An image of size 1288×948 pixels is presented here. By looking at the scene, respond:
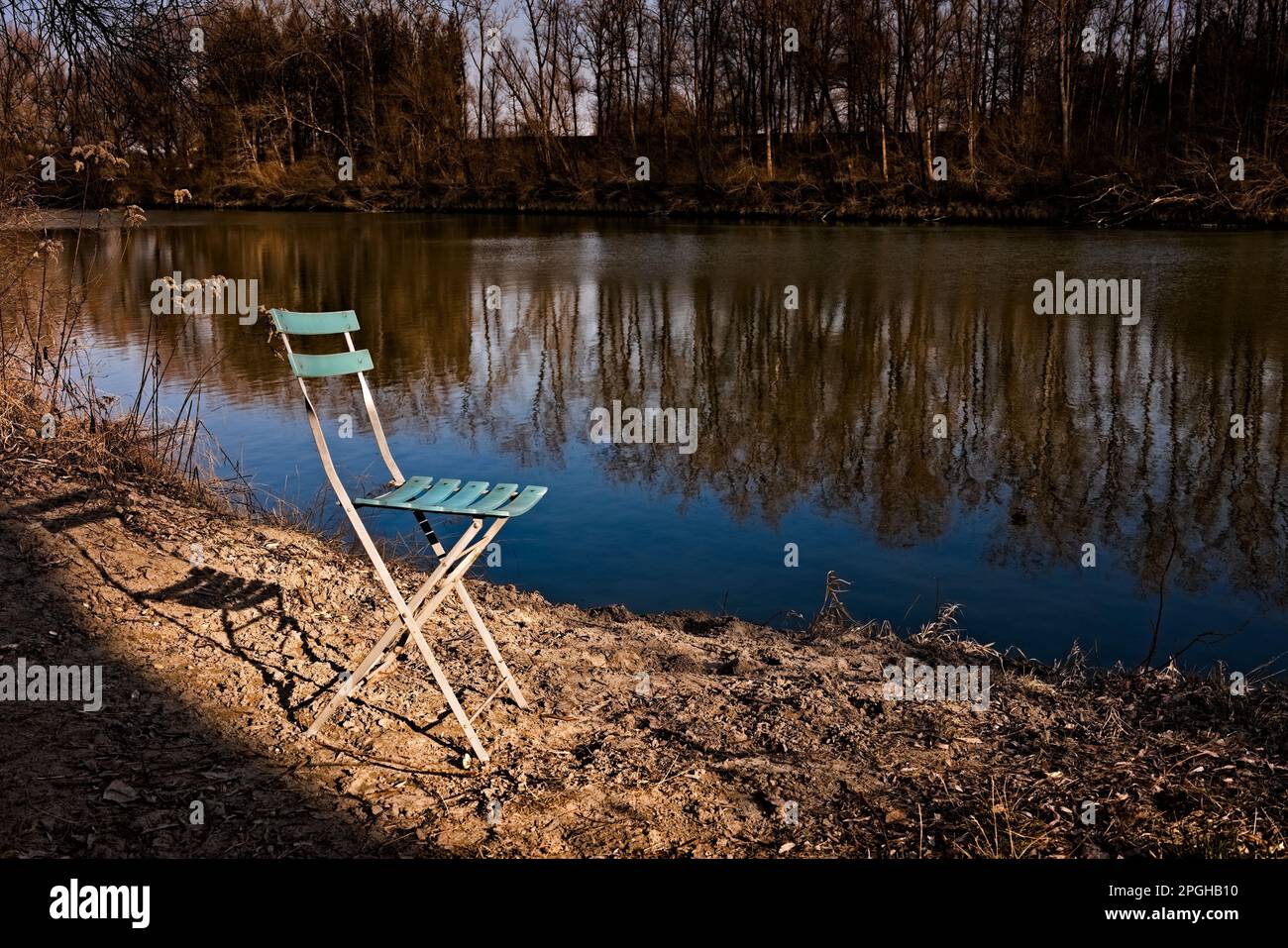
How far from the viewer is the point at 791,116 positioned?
46.0 metres

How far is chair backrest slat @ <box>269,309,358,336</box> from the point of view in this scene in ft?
13.1

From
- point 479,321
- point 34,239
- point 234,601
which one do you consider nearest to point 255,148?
point 479,321

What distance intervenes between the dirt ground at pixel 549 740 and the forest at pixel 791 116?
19.3m

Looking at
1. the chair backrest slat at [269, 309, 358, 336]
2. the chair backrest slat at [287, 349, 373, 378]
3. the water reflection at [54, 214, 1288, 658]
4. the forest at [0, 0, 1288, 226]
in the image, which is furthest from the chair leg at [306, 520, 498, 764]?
the forest at [0, 0, 1288, 226]

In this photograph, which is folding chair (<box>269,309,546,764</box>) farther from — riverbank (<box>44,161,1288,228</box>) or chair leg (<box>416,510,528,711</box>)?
riverbank (<box>44,161,1288,228</box>)

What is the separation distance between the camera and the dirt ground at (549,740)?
134 inches

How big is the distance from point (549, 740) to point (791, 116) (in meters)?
45.0

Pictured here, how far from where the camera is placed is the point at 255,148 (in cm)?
5125

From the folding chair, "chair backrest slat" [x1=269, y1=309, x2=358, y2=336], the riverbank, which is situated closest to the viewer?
the folding chair

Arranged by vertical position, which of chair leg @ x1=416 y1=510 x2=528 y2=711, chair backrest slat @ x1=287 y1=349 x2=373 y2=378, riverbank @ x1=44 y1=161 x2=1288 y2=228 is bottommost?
chair leg @ x1=416 y1=510 x2=528 y2=711

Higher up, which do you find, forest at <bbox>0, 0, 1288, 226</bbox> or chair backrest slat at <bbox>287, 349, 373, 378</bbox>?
forest at <bbox>0, 0, 1288, 226</bbox>

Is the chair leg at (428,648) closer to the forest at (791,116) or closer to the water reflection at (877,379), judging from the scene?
the water reflection at (877,379)

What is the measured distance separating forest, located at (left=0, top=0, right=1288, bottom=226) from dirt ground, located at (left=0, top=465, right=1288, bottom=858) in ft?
63.2
